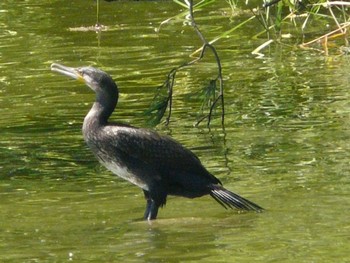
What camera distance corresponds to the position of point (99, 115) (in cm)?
918

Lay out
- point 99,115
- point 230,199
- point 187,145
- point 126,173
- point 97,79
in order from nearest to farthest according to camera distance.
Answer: point 230,199 < point 126,173 < point 99,115 < point 97,79 < point 187,145

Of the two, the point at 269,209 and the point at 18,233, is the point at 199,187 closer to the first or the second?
the point at 269,209

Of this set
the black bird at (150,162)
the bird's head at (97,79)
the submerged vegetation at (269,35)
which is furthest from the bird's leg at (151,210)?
the submerged vegetation at (269,35)

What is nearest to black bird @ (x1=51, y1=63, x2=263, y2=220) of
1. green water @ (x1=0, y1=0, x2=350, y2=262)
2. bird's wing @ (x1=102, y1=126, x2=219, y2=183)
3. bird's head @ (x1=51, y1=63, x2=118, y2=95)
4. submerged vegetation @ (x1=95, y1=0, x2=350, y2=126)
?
bird's wing @ (x1=102, y1=126, x2=219, y2=183)

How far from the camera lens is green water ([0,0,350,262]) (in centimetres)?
789

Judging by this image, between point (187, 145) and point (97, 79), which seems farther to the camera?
point (187, 145)

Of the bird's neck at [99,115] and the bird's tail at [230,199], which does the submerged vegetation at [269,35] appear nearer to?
the bird's neck at [99,115]

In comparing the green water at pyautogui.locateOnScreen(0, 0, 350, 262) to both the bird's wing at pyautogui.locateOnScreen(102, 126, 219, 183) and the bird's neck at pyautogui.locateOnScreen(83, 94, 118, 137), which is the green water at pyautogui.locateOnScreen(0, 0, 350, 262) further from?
the bird's neck at pyautogui.locateOnScreen(83, 94, 118, 137)

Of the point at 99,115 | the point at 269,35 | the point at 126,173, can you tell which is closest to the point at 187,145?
the point at 99,115

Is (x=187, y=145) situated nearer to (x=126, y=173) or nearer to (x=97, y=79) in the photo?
(x=97, y=79)

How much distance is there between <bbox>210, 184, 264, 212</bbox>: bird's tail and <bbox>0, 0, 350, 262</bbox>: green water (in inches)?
3.5

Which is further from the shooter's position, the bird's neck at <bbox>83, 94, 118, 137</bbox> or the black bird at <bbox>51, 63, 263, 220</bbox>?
the bird's neck at <bbox>83, 94, 118, 137</bbox>

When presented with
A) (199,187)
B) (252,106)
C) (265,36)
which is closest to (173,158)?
(199,187)

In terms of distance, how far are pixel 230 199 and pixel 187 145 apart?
7.77 ft
